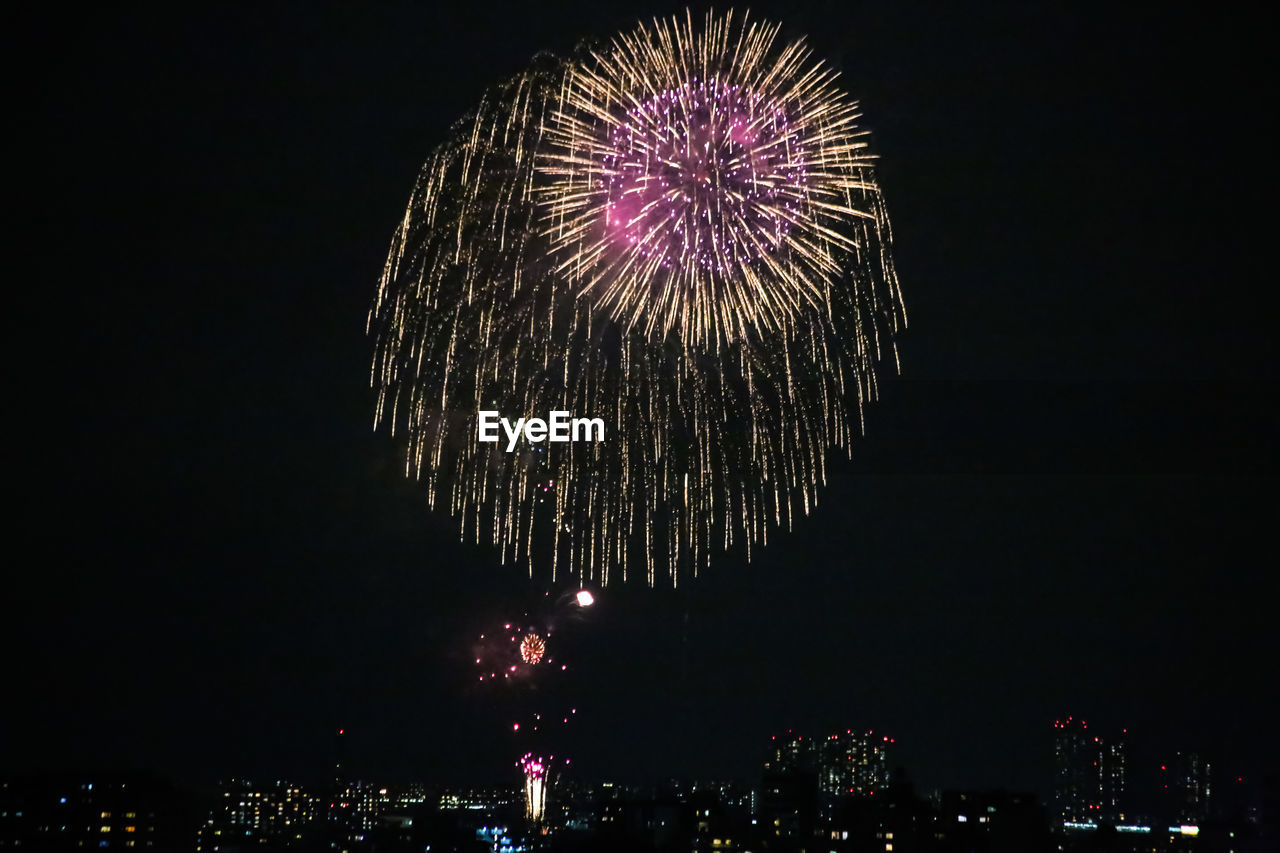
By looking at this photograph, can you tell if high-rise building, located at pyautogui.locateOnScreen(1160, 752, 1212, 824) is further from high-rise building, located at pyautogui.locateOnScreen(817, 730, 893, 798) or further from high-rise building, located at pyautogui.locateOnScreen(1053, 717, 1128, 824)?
high-rise building, located at pyautogui.locateOnScreen(817, 730, 893, 798)

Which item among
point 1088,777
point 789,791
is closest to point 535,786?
point 789,791

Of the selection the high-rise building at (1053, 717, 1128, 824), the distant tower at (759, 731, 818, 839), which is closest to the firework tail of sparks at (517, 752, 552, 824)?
the distant tower at (759, 731, 818, 839)

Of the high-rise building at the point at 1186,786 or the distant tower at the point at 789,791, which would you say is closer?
the distant tower at the point at 789,791

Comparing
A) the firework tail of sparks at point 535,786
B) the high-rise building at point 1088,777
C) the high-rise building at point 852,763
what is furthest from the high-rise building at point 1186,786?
the firework tail of sparks at point 535,786

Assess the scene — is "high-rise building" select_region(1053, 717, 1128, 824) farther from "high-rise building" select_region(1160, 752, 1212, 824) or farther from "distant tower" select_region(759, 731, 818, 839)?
"distant tower" select_region(759, 731, 818, 839)

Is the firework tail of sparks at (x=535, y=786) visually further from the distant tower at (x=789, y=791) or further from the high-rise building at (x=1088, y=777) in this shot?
the high-rise building at (x=1088, y=777)

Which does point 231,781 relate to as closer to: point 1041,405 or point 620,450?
point 620,450

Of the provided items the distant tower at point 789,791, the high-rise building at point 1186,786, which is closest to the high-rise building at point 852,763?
the distant tower at point 789,791

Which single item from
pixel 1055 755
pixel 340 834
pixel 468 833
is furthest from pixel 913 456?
pixel 1055 755

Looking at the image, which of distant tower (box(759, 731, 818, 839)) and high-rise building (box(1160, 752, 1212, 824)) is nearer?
distant tower (box(759, 731, 818, 839))
